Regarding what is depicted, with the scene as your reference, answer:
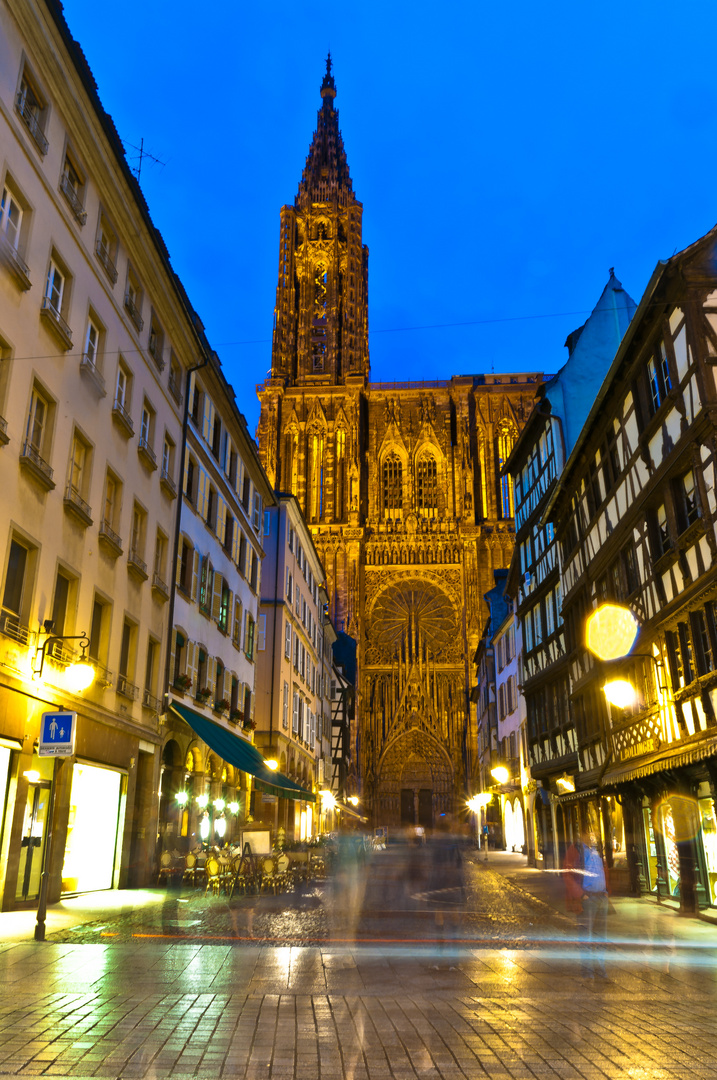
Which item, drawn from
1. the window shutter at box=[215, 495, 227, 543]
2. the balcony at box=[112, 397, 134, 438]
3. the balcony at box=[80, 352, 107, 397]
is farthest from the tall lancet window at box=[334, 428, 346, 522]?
the balcony at box=[80, 352, 107, 397]

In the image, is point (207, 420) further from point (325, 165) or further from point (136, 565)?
point (325, 165)

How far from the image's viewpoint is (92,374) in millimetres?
15625

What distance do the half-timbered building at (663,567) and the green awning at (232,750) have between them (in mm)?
7862

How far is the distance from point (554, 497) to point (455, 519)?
4476 cm

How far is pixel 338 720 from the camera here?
189 ft

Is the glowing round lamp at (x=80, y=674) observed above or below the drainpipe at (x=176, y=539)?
below

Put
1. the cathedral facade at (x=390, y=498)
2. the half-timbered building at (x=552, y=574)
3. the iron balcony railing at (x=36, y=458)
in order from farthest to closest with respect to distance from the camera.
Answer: the cathedral facade at (x=390, y=498) → the half-timbered building at (x=552, y=574) → the iron balcony railing at (x=36, y=458)

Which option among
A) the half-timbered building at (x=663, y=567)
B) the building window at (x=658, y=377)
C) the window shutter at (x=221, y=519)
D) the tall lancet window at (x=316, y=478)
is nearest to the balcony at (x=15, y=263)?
the half-timbered building at (x=663, y=567)

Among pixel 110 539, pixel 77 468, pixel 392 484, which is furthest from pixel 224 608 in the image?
pixel 392 484

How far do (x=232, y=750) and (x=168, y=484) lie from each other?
637 cm

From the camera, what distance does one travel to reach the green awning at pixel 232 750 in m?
19.5

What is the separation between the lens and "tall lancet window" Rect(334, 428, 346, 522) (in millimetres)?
68375

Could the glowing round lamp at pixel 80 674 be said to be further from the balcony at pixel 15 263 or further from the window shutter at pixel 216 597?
the window shutter at pixel 216 597

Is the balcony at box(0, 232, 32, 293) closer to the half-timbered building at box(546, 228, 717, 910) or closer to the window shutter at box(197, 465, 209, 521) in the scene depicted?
the half-timbered building at box(546, 228, 717, 910)
